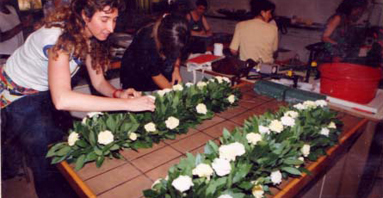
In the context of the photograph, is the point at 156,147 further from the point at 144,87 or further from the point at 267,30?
the point at 267,30

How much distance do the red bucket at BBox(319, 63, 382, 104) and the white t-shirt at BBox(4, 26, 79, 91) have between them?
1.95 metres

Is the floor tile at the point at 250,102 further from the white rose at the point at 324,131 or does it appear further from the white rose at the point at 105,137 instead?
the white rose at the point at 105,137

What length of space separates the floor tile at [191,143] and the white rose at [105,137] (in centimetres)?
36

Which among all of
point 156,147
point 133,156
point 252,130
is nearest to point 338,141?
point 252,130

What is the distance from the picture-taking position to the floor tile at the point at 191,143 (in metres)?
1.64

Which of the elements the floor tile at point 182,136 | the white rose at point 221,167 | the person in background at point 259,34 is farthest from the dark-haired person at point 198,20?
the white rose at point 221,167

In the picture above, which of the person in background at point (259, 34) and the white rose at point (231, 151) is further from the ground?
the person in background at point (259, 34)

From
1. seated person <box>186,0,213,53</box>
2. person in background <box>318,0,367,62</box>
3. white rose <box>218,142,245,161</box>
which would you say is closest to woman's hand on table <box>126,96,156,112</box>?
white rose <box>218,142,245,161</box>

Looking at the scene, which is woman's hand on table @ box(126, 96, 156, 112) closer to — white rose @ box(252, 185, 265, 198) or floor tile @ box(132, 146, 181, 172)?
floor tile @ box(132, 146, 181, 172)

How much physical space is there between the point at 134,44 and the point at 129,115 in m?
1.04

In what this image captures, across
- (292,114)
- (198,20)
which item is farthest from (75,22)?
(198,20)

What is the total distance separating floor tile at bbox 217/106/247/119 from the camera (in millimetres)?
2119

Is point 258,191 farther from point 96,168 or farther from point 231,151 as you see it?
point 96,168

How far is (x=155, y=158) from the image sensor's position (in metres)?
1.55
